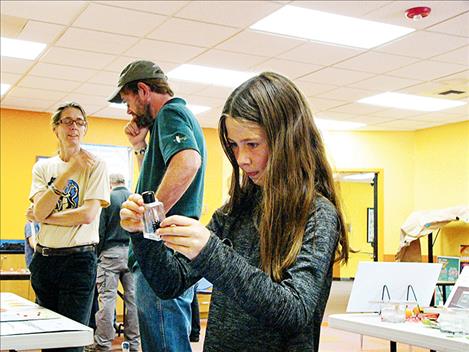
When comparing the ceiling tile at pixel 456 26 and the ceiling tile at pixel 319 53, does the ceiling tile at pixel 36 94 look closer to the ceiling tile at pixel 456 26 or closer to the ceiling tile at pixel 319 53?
the ceiling tile at pixel 319 53

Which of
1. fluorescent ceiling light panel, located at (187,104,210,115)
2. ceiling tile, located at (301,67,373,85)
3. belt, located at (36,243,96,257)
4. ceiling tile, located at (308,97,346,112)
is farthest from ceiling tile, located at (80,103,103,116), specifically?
belt, located at (36,243,96,257)

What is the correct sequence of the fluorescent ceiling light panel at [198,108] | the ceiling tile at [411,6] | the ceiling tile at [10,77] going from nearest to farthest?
the ceiling tile at [411,6] → the ceiling tile at [10,77] → the fluorescent ceiling light panel at [198,108]

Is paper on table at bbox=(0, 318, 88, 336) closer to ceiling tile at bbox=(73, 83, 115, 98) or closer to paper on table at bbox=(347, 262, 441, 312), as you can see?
paper on table at bbox=(347, 262, 441, 312)

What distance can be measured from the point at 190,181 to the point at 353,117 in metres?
6.44

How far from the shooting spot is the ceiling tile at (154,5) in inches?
170

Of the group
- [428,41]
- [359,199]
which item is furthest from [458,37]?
[359,199]

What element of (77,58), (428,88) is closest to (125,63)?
(77,58)

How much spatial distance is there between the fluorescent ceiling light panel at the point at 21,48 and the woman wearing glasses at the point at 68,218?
8.94 ft

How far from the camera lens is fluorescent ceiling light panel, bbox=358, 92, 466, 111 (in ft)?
23.3

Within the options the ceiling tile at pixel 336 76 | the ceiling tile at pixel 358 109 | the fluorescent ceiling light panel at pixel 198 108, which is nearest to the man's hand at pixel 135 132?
the ceiling tile at pixel 336 76

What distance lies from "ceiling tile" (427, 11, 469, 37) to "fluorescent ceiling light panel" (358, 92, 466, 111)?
6.88 ft

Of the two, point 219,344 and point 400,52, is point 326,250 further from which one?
point 400,52

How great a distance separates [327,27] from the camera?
486cm

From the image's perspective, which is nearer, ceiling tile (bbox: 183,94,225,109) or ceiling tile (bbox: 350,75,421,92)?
ceiling tile (bbox: 350,75,421,92)
